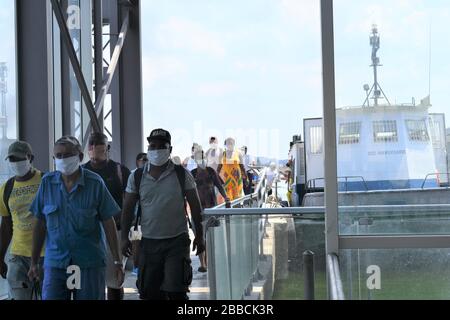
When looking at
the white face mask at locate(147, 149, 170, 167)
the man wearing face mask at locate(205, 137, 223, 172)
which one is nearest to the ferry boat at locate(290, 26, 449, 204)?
the white face mask at locate(147, 149, 170, 167)

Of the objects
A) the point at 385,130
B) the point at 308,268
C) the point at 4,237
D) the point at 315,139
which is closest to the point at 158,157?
the point at 4,237

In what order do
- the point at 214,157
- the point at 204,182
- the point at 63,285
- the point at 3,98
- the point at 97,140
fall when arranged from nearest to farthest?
the point at 63,285 → the point at 97,140 → the point at 3,98 → the point at 204,182 → the point at 214,157

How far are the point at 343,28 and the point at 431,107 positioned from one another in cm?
70

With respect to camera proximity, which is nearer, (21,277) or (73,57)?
(21,277)

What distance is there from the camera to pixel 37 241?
504cm

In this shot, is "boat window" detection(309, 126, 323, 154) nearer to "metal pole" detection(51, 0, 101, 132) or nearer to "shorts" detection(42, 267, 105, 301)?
"metal pole" detection(51, 0, 101, 132)

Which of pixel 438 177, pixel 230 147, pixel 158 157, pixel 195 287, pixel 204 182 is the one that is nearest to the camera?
pixel 438 177

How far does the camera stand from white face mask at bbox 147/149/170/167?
551cm

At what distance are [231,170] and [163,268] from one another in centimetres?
640

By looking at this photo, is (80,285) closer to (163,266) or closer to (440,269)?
(163,266)

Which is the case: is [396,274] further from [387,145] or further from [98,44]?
[98,44]

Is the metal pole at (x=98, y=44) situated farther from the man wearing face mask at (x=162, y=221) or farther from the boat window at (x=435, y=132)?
the boat window at (x=435, y=132)

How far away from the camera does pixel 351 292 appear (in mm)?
4465

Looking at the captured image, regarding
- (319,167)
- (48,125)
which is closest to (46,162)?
(48,125)
